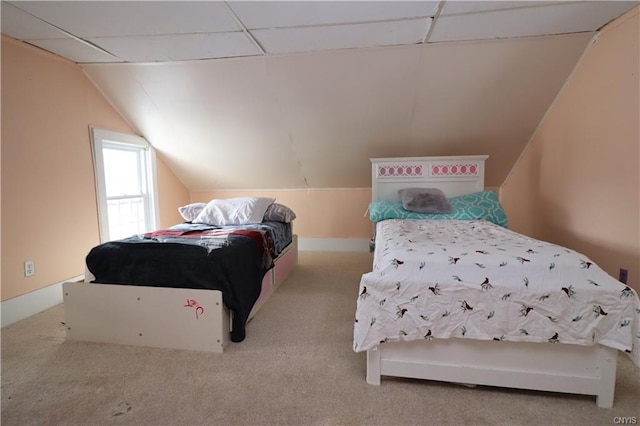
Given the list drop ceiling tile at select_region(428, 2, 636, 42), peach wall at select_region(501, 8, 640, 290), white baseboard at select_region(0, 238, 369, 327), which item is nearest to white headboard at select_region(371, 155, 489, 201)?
peach wall at select_region(501, 8, 640, 290)

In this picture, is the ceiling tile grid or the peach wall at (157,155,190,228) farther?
the peach wall at (157,155,190,228)

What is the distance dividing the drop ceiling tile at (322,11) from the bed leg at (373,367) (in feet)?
6.36

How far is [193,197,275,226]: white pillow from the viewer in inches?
119

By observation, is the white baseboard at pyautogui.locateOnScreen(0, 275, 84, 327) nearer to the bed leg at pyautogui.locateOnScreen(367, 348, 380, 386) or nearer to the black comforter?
the black comforter

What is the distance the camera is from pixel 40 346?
1.93 m

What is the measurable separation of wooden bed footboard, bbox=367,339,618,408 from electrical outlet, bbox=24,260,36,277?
8.54ft

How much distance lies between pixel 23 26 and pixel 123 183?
1673 mm

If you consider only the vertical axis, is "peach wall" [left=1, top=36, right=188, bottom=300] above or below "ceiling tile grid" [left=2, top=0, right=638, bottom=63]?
below

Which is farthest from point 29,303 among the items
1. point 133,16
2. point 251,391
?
point 133,16

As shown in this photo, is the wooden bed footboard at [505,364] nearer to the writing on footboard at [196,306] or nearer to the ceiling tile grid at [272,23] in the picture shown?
the writing on footboard at [196,306]

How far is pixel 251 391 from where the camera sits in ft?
4.97

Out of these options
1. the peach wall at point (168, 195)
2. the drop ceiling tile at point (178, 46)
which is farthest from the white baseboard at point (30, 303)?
the drop ceiling tile at point (178, 46)

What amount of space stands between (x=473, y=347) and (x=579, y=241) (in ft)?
5.70

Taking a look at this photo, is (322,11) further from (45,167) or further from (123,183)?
(123,183)
